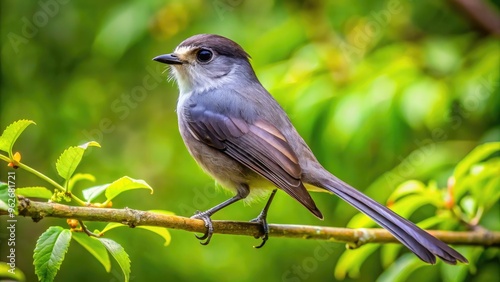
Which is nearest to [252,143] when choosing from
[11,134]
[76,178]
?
[76,178]

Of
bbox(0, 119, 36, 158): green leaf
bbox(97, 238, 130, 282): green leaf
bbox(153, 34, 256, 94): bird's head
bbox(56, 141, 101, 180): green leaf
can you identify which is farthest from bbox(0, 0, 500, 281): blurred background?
bbox(0, 119, 36, 158): green leaf

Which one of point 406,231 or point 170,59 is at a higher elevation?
point 170,59

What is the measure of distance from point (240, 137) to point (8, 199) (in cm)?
192

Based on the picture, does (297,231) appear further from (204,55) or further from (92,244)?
(204,55)

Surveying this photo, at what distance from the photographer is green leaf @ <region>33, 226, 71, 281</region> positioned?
6.95 ft

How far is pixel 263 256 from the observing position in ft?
17.2

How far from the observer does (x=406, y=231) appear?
2.86 metres

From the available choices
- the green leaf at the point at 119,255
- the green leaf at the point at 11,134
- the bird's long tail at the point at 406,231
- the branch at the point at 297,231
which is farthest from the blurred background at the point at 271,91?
the green leaf at the point at 11,134

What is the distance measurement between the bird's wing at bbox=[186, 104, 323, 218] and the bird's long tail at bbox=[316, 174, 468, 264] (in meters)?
0.24

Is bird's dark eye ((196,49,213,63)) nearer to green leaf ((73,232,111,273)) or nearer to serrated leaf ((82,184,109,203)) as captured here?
serrated leaf ((82,184,109,203))

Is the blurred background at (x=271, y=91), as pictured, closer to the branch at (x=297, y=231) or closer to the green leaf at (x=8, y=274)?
the branch at (x=297, y=231)

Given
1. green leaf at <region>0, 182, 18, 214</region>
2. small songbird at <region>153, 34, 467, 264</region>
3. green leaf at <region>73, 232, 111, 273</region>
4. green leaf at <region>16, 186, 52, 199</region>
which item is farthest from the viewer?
small songbird at <region>153, 34, 467, 264</region>

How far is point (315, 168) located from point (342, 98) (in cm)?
80

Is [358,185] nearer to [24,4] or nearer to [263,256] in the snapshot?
[263,256]
